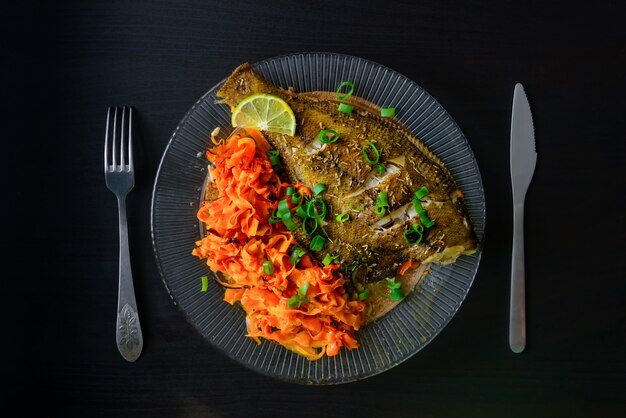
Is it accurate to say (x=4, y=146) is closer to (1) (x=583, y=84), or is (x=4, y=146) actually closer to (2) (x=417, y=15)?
(2) (x=417, y=15)

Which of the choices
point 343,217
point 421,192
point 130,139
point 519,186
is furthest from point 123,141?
point 519,186

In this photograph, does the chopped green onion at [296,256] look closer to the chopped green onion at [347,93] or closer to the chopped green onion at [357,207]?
the chopped green onion at [357,207]

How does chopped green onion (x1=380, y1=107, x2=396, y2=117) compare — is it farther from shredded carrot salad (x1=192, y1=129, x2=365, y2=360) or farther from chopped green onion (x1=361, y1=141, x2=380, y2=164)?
shredded carrot salad (x1=192, y1=129, x2=365, y2=360)

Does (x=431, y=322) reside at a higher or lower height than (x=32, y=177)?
lower

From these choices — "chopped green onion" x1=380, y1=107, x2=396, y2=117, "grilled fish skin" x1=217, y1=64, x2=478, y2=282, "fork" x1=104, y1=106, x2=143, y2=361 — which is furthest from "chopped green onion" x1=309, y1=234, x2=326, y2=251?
"fork" x1=104, y1=106, x2=143, y2=361

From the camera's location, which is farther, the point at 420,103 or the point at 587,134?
the point at 587,134

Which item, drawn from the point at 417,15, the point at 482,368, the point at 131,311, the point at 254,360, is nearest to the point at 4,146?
the point at 131,311

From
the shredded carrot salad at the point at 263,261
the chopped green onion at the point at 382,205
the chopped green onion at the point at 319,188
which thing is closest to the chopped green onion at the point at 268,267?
the shredded carrot salad at the point at 263,261
